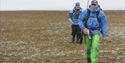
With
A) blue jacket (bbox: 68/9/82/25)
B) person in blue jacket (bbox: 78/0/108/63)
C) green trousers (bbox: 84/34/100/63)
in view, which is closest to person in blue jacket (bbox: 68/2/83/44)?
blue jacket (bbox: 68/9/82/25)

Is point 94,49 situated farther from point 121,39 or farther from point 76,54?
point 121,39

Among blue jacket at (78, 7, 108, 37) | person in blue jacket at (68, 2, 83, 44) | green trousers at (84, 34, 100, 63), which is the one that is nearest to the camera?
green trousers at (84, 34, 100, 63)

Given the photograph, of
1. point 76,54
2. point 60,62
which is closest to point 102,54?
point 76,54

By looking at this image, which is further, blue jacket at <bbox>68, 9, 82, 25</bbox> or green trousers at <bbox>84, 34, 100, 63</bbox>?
blue jacket at <bbox>68, 9, 82, 25</bbox>

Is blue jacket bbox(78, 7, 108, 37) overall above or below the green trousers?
above

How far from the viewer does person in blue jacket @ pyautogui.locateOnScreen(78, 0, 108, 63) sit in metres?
15.0

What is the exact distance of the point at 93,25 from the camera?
50.0 ft

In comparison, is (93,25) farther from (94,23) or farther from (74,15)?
(74,15)

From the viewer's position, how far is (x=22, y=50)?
21.9 meters

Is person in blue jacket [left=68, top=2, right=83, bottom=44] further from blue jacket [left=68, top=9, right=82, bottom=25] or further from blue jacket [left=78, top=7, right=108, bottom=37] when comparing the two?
blue jacket [left=78, top=7, right=108, bottom=37]

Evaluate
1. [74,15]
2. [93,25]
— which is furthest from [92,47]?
[74,15]

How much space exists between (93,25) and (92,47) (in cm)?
66

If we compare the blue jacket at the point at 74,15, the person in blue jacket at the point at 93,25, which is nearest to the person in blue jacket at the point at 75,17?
the blue jacket at the point at 74,15

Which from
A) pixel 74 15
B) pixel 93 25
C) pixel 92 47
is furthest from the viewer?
pixel 74 15
